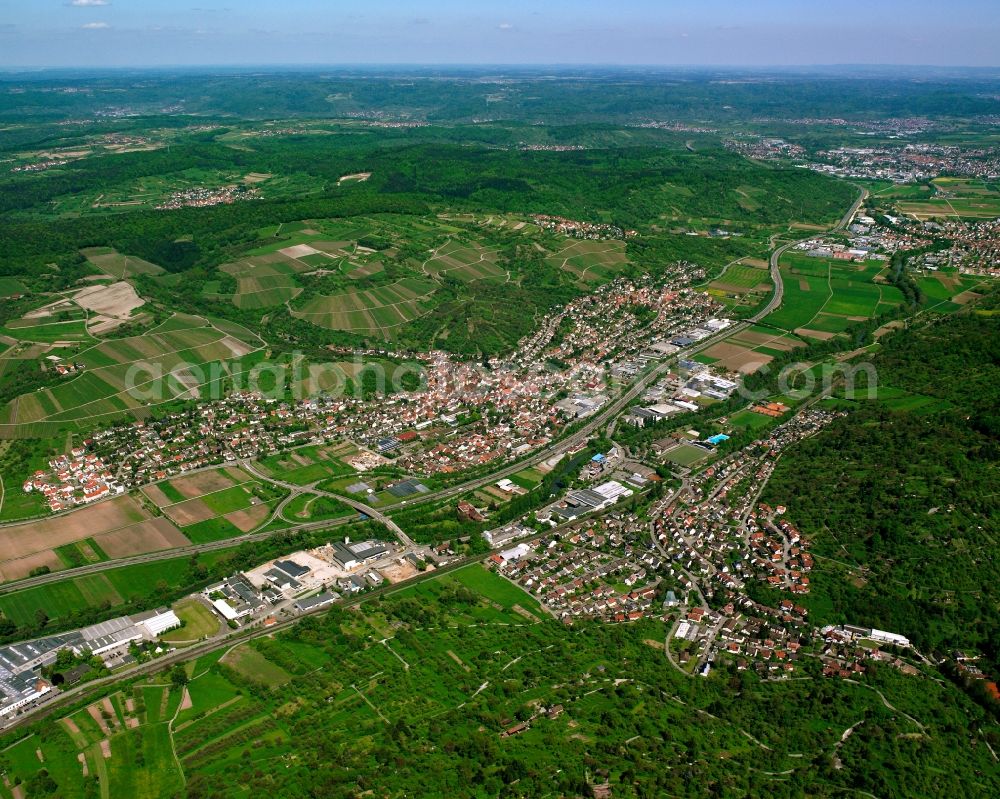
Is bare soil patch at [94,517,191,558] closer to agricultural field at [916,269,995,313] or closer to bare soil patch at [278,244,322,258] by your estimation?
bare soil patch at [278,244,322,258]

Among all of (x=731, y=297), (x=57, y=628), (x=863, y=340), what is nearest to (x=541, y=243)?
(x=731, y=297)

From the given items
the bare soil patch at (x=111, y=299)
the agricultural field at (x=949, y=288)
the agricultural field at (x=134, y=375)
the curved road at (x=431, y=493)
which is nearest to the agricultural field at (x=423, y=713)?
the curved road at (x=431, y=493)

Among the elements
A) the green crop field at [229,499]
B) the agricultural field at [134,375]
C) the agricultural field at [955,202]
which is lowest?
the green crop field at [229,499]

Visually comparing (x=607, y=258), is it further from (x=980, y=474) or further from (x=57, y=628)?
(x=57, y=628)

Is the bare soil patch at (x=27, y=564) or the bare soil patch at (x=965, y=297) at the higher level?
the bare soil patch at (x=965, y=297)

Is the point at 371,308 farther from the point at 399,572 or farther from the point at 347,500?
the point at 399,572

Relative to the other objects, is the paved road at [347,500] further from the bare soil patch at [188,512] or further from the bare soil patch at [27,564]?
the bare soil patch at [27,564]
